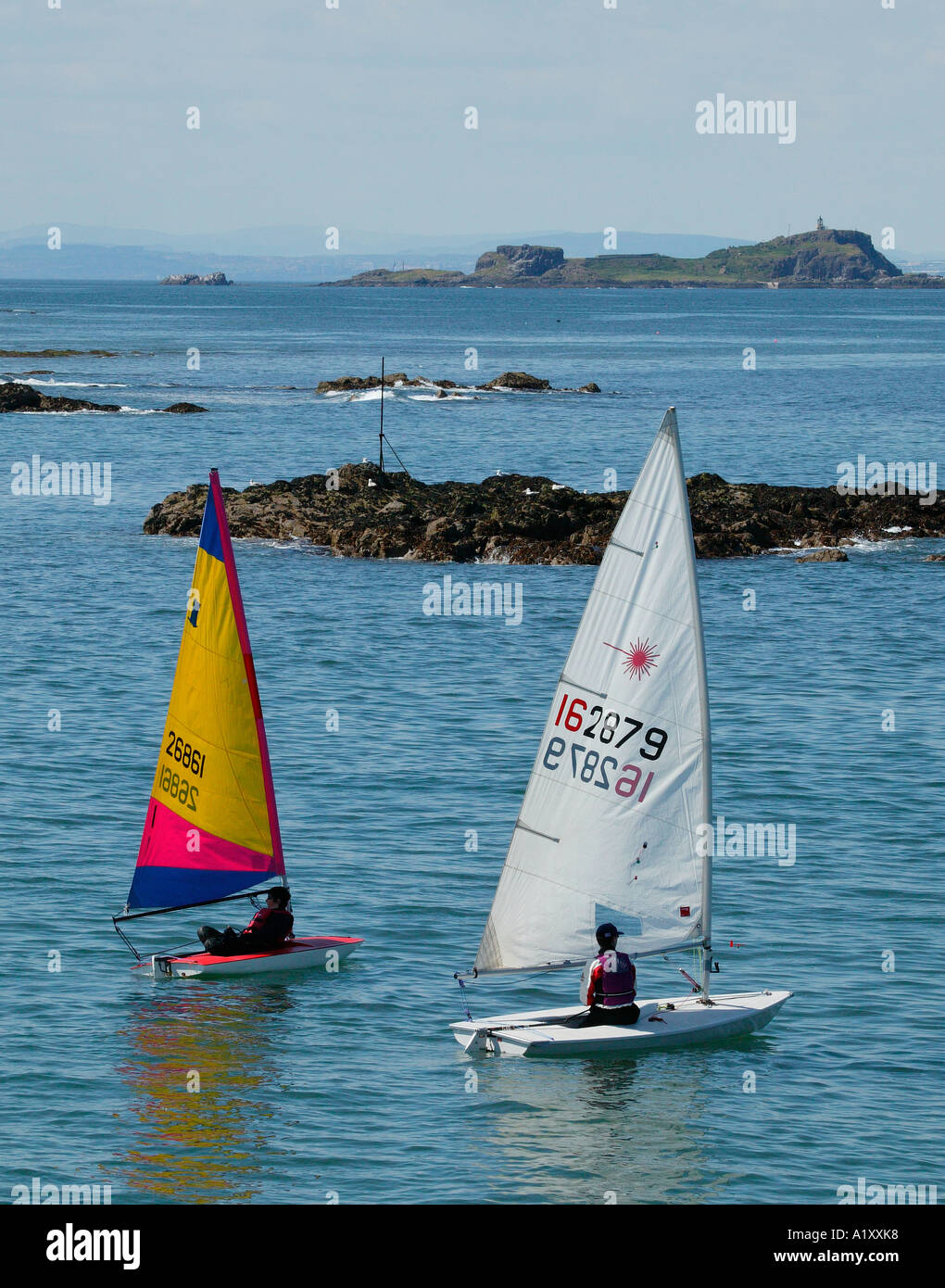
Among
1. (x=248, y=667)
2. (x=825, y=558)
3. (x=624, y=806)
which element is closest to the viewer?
(x=624, y=806)

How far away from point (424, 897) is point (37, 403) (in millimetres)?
93436

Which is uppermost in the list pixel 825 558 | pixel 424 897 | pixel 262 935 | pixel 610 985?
pixel 825 558

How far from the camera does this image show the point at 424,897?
95.0 ft

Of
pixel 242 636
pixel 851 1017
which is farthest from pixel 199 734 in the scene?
pixel 851 1017

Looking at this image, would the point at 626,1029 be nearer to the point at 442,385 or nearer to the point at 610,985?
the point at 610,985

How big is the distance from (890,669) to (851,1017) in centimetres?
2280

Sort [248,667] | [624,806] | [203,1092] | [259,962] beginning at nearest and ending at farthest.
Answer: [203,1092], [624,806], [259,962], [248,667]

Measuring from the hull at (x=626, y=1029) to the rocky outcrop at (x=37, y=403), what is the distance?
96.3 meters

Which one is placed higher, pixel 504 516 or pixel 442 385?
pixel 442 385

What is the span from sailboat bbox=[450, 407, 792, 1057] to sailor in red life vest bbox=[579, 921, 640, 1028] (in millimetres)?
156

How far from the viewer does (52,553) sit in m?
64.1

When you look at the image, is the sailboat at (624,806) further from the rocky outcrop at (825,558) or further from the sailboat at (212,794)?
the rocky outcrop at (825,558)

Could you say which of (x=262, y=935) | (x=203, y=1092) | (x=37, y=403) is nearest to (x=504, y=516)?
(x=262, y=935)

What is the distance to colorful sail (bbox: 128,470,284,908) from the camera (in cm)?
2570
